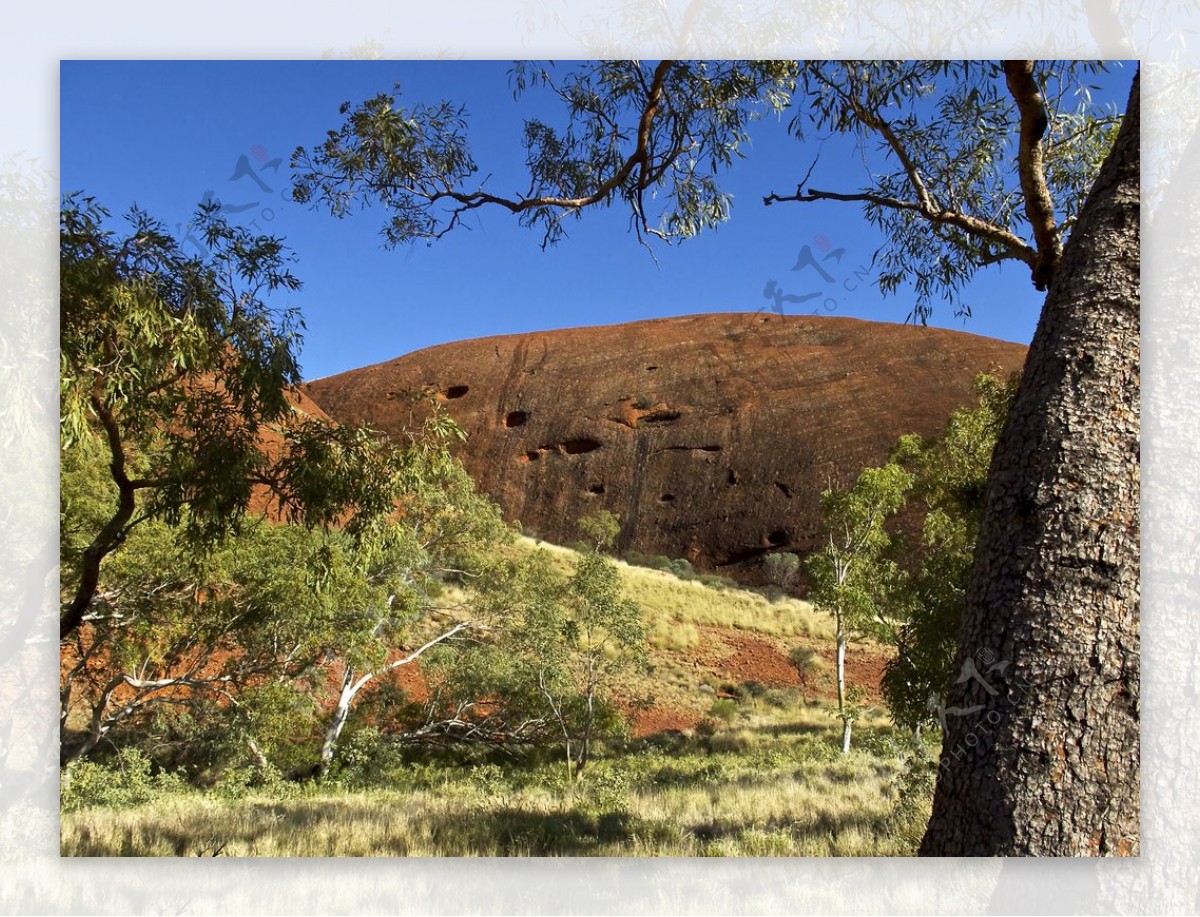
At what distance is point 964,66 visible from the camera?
4.60 m

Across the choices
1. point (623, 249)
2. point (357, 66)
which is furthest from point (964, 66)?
point (357, 66)

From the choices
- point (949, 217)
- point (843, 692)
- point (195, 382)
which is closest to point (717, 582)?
point (843, 692)

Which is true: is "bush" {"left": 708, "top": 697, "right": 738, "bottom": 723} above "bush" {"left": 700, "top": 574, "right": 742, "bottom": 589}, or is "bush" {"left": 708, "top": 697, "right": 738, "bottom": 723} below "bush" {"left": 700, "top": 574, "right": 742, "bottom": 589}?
below

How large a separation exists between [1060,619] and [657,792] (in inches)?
122

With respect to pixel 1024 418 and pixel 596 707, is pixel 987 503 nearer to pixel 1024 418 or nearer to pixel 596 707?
pixel 1024 418

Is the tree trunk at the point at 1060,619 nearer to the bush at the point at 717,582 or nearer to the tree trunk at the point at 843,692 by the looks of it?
the tree trunk at the point at 843,692

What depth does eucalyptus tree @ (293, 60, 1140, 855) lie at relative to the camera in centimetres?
283

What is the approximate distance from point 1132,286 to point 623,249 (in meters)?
2.77

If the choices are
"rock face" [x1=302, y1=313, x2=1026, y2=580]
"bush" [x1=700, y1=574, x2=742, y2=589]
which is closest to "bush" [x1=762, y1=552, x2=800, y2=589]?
"rock face" [x1=302, y1=313, x2=1026, y2=580]

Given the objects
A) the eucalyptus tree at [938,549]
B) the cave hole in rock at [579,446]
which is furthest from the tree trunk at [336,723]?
the eucalyptus tree at [938,549]

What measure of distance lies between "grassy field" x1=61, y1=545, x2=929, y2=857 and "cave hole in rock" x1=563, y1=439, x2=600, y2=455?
0.83m

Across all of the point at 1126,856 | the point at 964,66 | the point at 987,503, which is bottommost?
the point at 1126,856

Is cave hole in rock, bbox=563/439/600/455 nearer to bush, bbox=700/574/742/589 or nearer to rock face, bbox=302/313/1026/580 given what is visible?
rock face, bbox=302/313/1026/580

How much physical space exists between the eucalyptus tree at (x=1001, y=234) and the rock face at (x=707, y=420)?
1.54 metres
